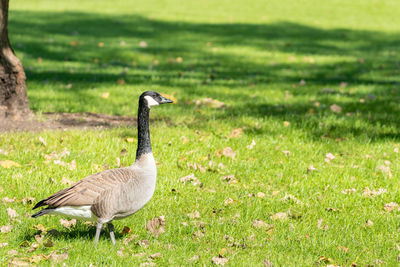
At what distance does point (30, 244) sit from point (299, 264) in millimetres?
2351

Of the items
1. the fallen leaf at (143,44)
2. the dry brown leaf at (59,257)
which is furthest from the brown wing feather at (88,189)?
the fallen leaf at (143,44)

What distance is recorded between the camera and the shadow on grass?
9789 mm

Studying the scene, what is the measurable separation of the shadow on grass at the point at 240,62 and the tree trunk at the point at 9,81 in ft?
7.83

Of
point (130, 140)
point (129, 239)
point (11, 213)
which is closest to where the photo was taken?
point (129, 239)

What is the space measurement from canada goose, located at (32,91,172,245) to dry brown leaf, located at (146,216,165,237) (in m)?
0.46

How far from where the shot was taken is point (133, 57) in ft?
49.2

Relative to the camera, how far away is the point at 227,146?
752 centimetres

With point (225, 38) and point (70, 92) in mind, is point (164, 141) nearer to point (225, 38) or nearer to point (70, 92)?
point (70, 92)

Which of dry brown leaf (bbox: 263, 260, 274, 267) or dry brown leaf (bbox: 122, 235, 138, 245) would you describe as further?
dry brown leaf (bbox: 122, 235, 138, 245)

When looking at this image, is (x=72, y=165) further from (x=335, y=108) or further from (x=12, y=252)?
(x=335, y=108)

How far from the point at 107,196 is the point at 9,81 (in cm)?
428

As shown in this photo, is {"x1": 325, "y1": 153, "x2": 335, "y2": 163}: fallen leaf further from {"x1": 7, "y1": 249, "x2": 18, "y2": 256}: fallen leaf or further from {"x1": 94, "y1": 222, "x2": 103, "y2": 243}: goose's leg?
{"x1": 7, "y1": 249, "x2": 18, "y2": 256}: fallen leaf

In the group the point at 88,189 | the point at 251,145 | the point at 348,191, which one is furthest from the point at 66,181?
the point at 348,191

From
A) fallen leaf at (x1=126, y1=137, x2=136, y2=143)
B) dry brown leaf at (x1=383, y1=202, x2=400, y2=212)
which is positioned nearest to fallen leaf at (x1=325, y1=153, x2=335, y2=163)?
dry brown leaf at (x1=383, y1=202, x2=400, y2=212)
